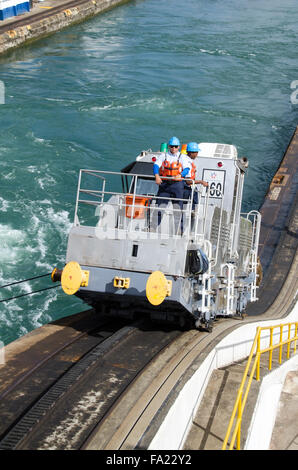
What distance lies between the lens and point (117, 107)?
111ft

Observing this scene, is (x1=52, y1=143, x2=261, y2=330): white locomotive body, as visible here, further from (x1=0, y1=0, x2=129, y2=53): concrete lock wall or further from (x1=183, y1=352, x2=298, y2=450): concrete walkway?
(x1=0, y1=0, x2=129, y2=53): concrete lock wall

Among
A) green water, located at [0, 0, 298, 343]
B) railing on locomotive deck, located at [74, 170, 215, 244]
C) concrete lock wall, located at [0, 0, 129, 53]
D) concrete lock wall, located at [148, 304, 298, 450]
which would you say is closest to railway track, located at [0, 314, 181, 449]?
concrete lock wall, located at [148, 304, 298, 450]

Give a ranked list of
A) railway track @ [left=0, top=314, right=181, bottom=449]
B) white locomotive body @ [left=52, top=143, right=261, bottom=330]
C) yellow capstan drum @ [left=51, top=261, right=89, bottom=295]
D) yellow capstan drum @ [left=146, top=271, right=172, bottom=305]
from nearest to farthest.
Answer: railway track @ [left=0, top=314, right=181, bottom=449], yellow capstan drum @ [left=146, top=271, right=172, bottom=305], yellow capstan drum @ [left=51, top=261, right=89, bottom=295], white locomotive body @ [left=52, top=143, right=261, bottom=330]

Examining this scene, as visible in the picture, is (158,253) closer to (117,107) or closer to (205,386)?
(205,386)

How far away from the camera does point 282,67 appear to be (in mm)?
42875

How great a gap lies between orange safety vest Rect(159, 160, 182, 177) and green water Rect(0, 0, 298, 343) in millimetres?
8075

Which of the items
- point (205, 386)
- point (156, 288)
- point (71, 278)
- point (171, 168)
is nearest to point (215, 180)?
point (171, 168)

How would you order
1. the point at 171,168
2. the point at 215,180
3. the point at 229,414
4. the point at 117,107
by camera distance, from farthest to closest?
the point at 117,107, the point at 215,180, the point at 171,168, the point at 229,414

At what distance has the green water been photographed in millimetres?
20906

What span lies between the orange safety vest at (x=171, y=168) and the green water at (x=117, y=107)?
8075mm

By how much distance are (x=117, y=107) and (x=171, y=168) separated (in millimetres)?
24473

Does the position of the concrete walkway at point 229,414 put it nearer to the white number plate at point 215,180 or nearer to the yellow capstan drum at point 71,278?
the yellow capstan drum at point 71,278

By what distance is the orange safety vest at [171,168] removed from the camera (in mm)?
10195

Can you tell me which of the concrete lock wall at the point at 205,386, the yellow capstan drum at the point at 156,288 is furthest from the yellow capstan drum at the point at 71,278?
the concrete lock wall at the point at 205,386
